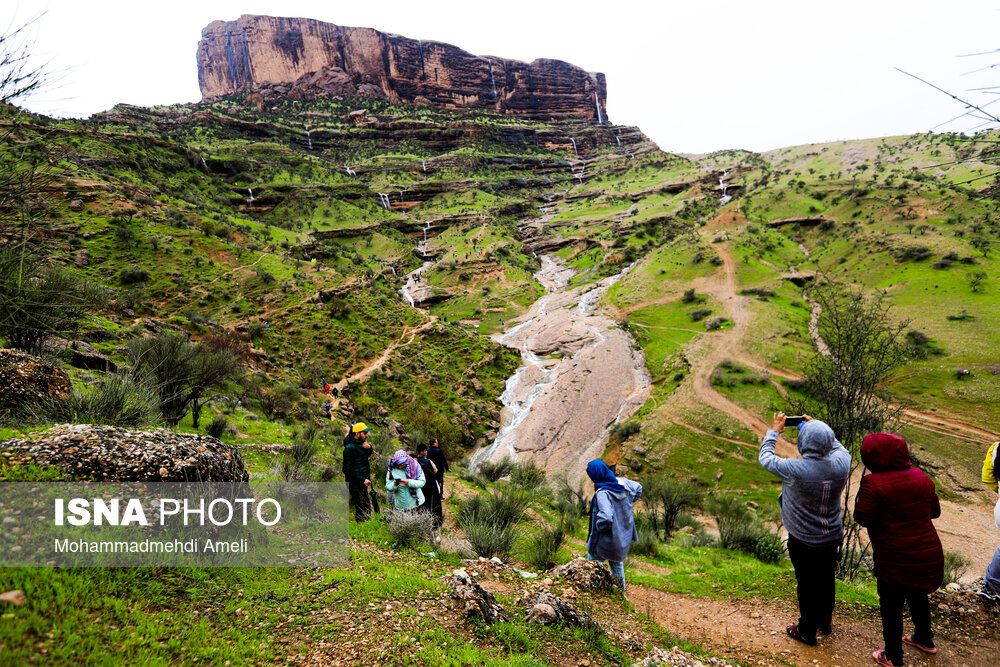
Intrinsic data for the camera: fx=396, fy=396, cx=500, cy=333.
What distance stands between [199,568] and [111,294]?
19.8 m

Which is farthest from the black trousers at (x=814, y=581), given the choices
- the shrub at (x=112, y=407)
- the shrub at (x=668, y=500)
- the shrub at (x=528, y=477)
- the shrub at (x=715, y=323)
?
the shrub at (x=715, y=323)

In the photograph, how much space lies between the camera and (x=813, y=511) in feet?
14.1

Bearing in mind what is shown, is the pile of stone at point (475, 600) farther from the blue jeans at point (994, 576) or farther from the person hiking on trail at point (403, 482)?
the blue jeans at point (994, 576)

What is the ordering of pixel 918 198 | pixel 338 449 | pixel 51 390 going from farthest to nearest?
pixel 918 198 < pixel 338 449 < pixel 51 390

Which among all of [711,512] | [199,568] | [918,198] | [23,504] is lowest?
[711,512]

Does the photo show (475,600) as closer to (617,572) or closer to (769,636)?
(617,572)

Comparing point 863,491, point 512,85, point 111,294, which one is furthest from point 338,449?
point 512,85

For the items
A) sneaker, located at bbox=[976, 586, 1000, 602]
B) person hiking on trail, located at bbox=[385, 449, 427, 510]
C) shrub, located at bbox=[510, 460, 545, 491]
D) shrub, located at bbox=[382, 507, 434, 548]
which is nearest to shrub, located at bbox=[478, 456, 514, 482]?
shrub, located at bbox=[510, 460, 545, 491]

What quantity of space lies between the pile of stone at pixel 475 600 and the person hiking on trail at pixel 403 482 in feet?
8.04

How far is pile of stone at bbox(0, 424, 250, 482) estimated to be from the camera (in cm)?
388

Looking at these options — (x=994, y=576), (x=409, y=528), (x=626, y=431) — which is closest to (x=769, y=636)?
(x=994, y=576)

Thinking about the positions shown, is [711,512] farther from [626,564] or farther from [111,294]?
[111,294]

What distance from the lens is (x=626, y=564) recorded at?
7.79m

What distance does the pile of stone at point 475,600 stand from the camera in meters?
4.22
